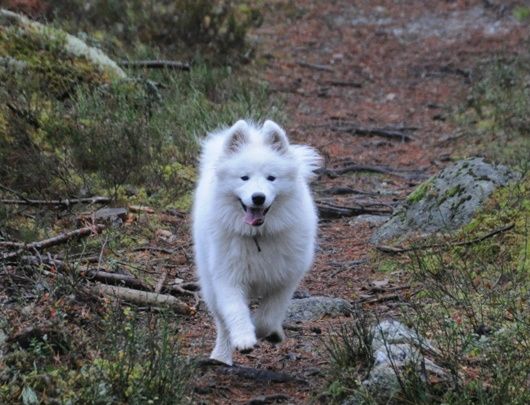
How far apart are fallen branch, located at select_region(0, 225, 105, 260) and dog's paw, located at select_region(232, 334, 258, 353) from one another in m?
1.46

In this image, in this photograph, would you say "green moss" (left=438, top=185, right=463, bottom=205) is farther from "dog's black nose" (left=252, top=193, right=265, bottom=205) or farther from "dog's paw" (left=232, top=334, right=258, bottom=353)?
"dog's paw" (left=232, top=334, right=258, bottom=353)

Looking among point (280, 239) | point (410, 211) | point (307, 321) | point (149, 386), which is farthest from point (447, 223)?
point (149, 386)

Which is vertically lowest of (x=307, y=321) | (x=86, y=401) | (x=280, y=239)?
(x=307, y=321)

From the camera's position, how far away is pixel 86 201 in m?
8.24

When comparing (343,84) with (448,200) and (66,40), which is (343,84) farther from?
(448,200)

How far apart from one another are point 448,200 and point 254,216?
9.03 feet

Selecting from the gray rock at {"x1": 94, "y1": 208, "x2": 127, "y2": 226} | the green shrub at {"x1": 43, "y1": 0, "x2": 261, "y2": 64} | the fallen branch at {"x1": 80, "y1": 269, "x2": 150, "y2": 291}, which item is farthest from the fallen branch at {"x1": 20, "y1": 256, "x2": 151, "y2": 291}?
the green shrub at {"x1": 43, "y1": 0, "x2": 261, "y2": 64}

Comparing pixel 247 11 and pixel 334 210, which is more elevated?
pixel 247 11

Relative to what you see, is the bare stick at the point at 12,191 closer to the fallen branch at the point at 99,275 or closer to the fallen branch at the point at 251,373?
the fallen branch at the point at 99,275

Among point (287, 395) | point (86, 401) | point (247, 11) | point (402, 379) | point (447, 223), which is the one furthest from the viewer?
point (247, 11)

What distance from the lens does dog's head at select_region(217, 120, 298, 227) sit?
5.48 m

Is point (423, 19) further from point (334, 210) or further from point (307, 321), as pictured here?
point (307, 321)

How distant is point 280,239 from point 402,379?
1.53 meters

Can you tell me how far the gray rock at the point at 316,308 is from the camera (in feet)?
21.2
